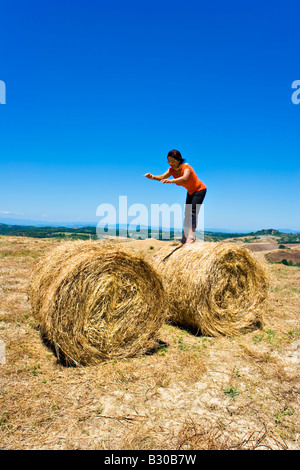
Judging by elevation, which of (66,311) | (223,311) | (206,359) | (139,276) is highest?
(139,276)

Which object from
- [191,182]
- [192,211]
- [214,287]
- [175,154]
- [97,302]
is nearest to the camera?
[97,302]

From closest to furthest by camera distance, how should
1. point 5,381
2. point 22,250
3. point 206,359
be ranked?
point 5,381, point 206,359, point 22,250

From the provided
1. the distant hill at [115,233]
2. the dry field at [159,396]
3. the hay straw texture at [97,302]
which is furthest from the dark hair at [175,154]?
the dry field at [159,396]

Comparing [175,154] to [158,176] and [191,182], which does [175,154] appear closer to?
[158,176]

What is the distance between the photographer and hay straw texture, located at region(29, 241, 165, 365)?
168 inches

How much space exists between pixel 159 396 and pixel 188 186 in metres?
4.39

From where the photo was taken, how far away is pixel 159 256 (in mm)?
6746

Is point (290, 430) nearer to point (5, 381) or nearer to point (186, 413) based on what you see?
point (186, 413)

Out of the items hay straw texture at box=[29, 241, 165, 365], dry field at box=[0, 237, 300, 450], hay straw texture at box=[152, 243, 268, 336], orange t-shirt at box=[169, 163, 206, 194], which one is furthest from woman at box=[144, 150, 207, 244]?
dry field at box=[0, 237, 300, 450]

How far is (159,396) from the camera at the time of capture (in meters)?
3.62

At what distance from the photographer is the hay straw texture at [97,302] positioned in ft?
14.0

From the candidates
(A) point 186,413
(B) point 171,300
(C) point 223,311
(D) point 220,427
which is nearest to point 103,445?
(A) point 186,413

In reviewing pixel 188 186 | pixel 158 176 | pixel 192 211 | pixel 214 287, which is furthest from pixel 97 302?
pixel 188 186

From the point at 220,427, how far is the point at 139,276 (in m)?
2.55
